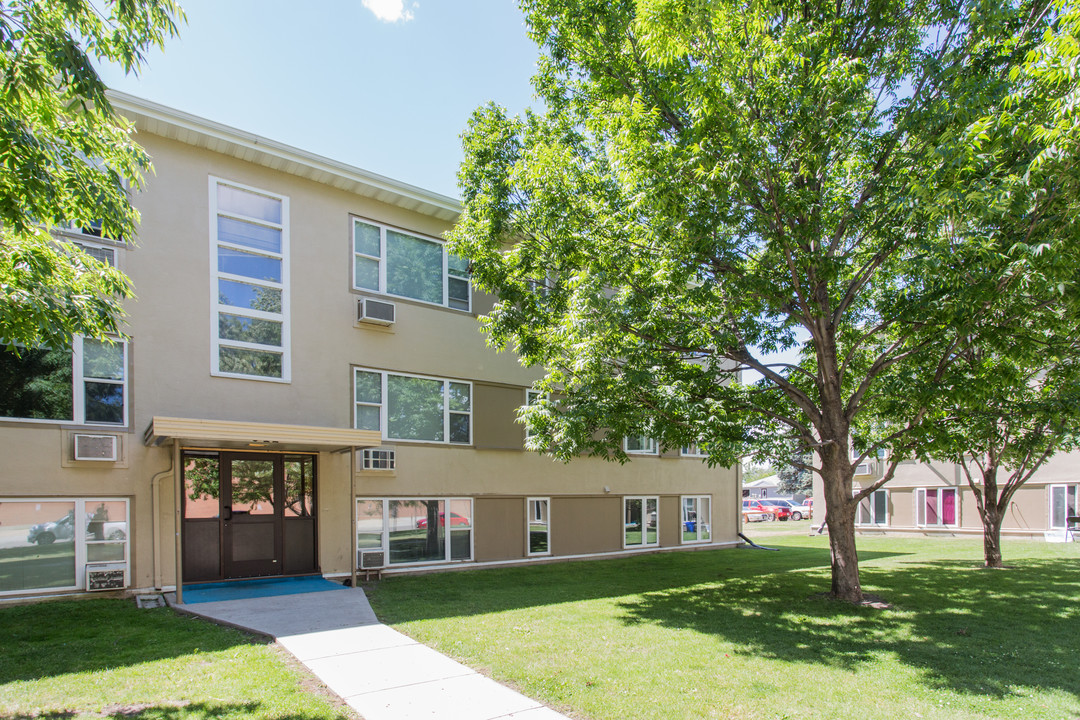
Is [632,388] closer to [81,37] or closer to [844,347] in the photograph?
[844,347]

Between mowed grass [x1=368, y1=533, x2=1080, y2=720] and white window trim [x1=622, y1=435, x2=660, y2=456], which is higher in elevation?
white window trim [x1=622, y1=435, x2=660, y2=456]

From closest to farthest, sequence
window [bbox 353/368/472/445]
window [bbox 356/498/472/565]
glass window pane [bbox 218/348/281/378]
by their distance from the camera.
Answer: glass window pane [bbox 218/348/281/378]
window [bbox 356/498/472/565]
window [bbox 353/368/472/445]

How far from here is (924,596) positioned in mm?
10211

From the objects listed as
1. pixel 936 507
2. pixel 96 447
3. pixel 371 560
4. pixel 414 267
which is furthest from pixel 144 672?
pixel 936 507

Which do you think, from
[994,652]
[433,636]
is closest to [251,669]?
[433,636]

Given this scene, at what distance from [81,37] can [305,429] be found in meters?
5.99

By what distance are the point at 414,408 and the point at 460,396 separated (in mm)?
1167

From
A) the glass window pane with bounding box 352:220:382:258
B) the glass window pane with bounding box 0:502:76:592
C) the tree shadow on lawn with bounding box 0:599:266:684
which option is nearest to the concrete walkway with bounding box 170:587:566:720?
the tree shadow on lawn with bounding box 0:599:266:684

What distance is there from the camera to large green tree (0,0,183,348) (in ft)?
16.4

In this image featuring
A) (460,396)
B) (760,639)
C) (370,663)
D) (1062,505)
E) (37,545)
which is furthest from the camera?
(1062,505)

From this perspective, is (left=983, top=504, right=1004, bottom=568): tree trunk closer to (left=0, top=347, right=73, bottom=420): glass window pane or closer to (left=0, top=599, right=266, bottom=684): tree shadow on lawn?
(left=0, top=599, right=266, bottom=684): tree shadow on lawn

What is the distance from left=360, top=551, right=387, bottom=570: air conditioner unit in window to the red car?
4.39 feet

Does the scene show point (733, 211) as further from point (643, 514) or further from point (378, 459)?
point (643, 514)

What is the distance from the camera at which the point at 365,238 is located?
43.3 ft
